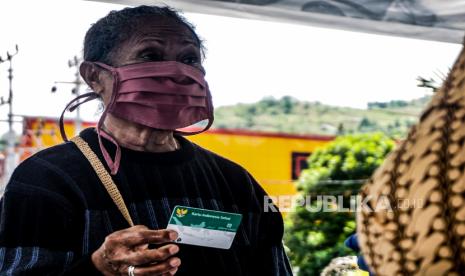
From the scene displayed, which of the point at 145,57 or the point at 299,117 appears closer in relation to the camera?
the point at 145,57

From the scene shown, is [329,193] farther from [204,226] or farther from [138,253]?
[138,253]

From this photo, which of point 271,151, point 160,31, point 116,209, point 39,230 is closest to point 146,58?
point 160,31

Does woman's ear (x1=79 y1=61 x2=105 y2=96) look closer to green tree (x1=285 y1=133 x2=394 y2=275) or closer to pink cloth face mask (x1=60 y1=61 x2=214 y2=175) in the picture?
pink cloth face mask (x1=60 y1=61 x2=214 y2=175)

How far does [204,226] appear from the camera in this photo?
1872 millimetres

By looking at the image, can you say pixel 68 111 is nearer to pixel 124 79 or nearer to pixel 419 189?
pixel 124 79

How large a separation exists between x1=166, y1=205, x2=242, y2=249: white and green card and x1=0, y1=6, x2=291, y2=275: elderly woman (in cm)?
5

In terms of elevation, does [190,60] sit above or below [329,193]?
above

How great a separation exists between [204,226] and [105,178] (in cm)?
33

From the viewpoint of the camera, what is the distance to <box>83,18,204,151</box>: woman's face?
212 centimetres

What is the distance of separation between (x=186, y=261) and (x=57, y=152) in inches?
20.4

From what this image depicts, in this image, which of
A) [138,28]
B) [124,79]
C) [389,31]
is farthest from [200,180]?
[389,31]

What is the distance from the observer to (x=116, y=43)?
2.20m

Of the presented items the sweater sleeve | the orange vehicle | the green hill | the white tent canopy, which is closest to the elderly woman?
the sweater sleeve

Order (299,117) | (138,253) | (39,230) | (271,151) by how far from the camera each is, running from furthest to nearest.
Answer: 1. (299,117)
2. (271,151)
3. (39,230)
4. (138,253)
